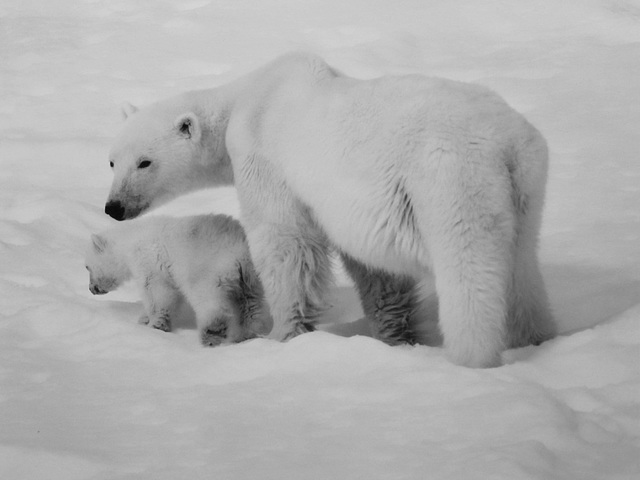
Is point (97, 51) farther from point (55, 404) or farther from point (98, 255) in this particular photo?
point (55, 404)

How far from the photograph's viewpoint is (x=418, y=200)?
411 centimetres

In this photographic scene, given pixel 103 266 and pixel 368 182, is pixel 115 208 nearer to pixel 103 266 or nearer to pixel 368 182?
pixel 103 266

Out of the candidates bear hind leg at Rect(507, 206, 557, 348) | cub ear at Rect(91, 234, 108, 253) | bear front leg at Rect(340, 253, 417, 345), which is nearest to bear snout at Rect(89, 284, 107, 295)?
cub ear at Rect(91, 234, 108, 253)

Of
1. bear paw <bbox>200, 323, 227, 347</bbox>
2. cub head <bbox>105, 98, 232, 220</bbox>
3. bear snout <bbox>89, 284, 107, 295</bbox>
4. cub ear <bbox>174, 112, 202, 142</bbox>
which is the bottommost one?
bear snout <bbox>89, 284, 107, 295</bbox>

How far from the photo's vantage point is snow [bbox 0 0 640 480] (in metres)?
3.19

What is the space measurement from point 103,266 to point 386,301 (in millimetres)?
1924

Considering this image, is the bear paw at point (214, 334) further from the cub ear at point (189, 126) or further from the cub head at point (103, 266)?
the cub ear at point (189, 126)

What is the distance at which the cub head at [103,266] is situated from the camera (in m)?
5.86

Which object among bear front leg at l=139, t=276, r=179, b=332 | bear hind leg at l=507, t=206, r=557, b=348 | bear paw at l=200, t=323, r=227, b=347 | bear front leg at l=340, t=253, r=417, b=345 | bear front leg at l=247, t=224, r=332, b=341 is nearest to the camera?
bear hind leg at l=507, t=206, r=557, b=348

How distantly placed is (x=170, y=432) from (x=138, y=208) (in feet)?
7.08

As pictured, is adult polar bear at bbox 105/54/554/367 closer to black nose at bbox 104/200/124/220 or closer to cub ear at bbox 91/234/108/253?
black nose at bbox 104/200/124/220

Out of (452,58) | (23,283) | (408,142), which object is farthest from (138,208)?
(452,58)

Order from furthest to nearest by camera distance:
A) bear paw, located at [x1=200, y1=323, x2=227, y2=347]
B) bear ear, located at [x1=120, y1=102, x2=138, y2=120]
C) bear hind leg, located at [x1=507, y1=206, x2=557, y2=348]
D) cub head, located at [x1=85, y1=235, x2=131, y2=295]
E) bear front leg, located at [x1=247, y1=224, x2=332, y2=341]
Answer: cub head, located at [x1=85, y1=235, x2=131, y2=295], bear ear, located at [x1=120, y1=102, x2=138, y2=120], bear paw, located at [x1=200, y1=323, x2=227, y2=347], bear front leg, located at [x1=247, y1=224, x2=332, y2=341], bear hind leg, located at [x1=507, y1=206, x2=557, y2=348]

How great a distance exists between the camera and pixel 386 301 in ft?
16.9
